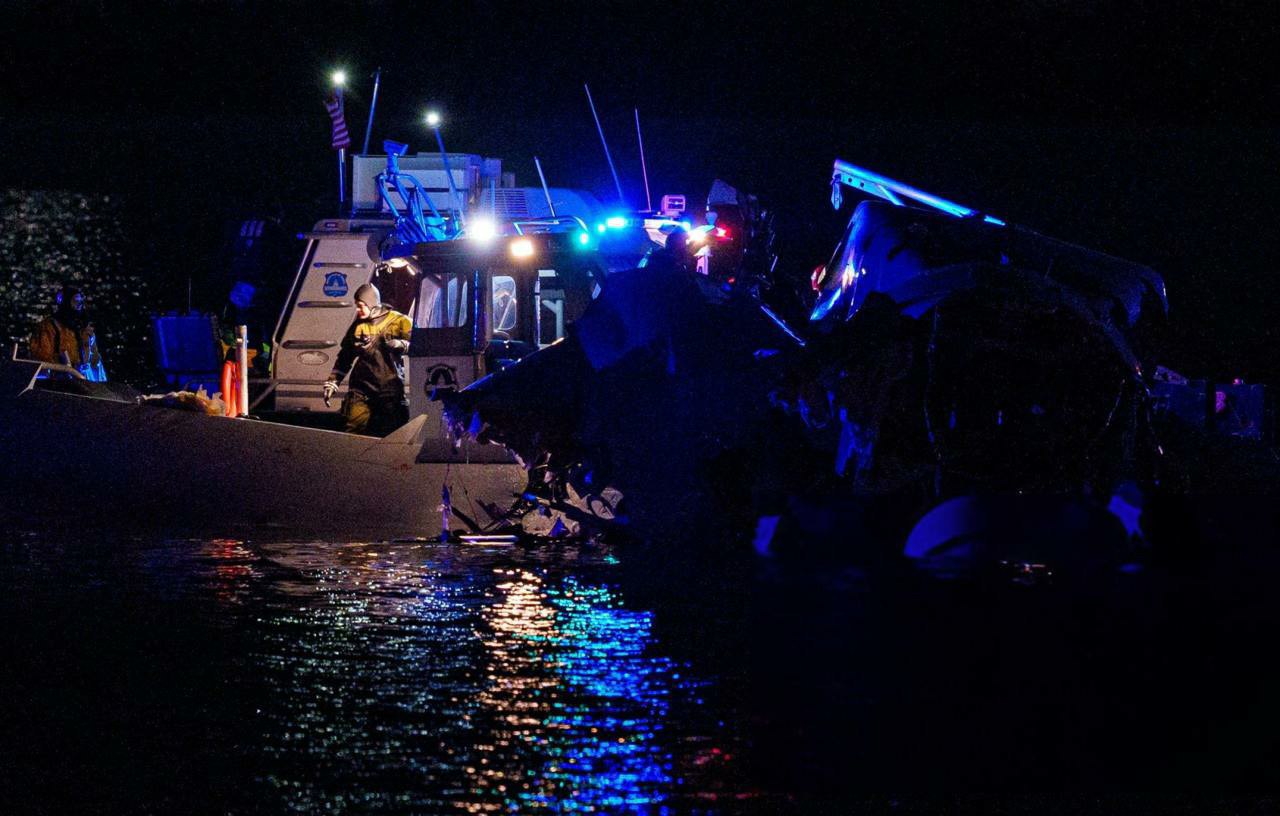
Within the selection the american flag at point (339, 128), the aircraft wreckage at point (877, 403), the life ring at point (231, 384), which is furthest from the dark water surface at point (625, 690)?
the american flag at point (339, 128)

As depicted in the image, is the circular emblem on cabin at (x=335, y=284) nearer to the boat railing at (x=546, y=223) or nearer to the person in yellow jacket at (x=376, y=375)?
the boat railing at (x=546, y=223)

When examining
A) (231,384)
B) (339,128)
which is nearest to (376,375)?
(231,384)

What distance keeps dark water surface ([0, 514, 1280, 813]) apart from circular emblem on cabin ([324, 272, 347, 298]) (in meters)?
11.6

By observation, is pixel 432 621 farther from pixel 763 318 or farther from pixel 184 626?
pixel 763 318

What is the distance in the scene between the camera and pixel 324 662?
21.4 feet

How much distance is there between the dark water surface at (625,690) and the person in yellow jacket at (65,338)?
10.4 meters

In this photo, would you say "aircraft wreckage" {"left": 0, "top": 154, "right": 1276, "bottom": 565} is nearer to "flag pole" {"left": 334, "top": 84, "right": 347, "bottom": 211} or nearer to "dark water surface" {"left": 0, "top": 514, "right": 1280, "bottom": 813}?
"dark water surface" {"left": 0, "top": 514, "right": 1280, "bottom": 813}

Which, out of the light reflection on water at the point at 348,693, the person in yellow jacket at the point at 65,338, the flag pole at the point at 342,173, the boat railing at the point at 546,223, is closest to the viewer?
the light reflection on water at the point at 348,693

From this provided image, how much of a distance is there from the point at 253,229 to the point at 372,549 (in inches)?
544

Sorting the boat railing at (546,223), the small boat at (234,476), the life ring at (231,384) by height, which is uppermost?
the boat railing at (546,223)

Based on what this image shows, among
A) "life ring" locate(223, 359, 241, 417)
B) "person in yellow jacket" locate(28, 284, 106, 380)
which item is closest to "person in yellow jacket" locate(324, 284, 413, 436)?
"life ring" locate(223, 359, 241, 417)

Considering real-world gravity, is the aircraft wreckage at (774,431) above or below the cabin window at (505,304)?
below

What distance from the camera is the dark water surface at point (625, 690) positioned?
A: 456 centimetres

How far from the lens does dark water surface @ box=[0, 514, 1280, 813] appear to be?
4.56 meters
